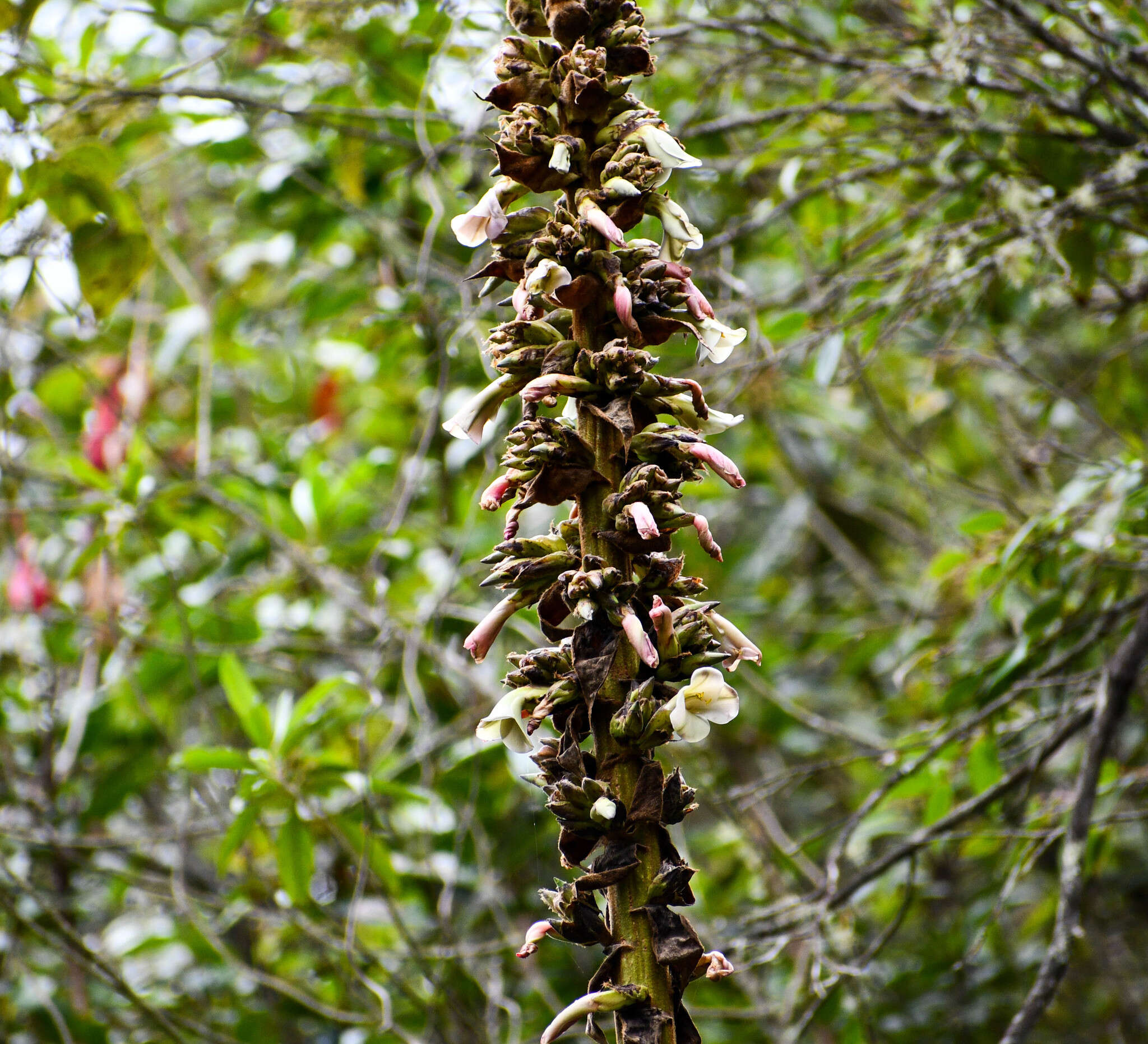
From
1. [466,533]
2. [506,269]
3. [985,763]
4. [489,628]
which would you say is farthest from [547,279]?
[985,763]

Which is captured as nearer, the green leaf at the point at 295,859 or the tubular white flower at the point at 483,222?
the tubular white flower at the point at 483,222

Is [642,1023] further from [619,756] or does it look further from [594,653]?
[594,653]

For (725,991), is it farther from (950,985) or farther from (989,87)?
(989,87)

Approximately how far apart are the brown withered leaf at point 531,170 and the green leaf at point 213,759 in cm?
171

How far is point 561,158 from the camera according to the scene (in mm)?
1203

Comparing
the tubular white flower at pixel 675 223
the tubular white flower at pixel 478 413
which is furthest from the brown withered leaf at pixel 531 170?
the tubular white flower at pixel 478 413

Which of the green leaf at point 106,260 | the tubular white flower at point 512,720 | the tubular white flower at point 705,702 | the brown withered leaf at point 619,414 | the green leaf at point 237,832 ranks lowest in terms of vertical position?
the green leaf at point 237,832

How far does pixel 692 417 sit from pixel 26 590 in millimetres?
2942

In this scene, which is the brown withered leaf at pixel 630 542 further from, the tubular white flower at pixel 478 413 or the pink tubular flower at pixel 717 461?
the tubular white flower at pixel 478 413

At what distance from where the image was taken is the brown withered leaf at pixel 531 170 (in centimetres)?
122

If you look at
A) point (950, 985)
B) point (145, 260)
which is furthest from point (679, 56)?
point (950, 985)

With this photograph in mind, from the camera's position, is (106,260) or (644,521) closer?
(644,521)

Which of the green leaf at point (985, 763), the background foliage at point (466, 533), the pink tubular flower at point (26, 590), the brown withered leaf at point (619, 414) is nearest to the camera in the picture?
the brown withered leaf at point (619, 414)

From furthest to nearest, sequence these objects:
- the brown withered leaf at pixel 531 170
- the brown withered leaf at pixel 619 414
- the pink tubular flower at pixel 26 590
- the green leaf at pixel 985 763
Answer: the pink tubular flower at pixel 26 590, the green leaf at pixel 985 763, the brown withered leaf at pixel 531 170, the brown withered leaf at pixel 619 414
